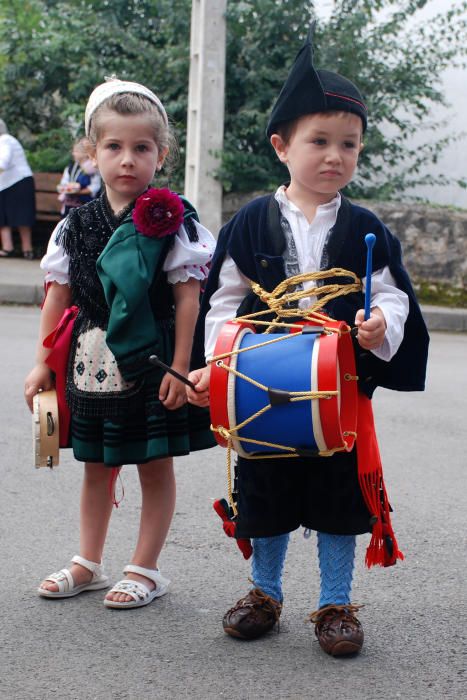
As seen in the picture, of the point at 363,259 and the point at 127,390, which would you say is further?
the point at 127,390

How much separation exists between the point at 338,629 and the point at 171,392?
0.75 meters

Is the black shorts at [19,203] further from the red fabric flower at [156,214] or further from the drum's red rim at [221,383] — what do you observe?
the drum's red rim at [221,383]

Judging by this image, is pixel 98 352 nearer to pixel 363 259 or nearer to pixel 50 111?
pixel 363 259

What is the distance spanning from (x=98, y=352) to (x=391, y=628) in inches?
42.6

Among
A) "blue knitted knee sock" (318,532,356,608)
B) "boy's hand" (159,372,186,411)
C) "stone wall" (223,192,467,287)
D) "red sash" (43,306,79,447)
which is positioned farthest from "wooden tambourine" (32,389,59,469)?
"stone wall" (223,192,467,287)

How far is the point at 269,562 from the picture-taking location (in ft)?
9.95

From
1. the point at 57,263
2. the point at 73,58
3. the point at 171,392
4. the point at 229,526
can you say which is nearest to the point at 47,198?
the point at 73,58

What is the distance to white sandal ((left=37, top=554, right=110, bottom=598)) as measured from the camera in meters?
3.26

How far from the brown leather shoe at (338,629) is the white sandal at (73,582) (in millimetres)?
707

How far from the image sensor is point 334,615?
9.57 feet

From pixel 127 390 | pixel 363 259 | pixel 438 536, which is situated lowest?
pixel 438 536

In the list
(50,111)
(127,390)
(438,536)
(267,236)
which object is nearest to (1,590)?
(127,390)

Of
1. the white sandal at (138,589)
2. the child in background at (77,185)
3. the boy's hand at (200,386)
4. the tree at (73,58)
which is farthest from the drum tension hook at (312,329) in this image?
the tree at (73,58)

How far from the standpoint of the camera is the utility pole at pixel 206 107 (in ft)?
36.3
